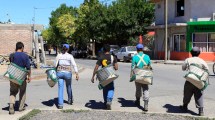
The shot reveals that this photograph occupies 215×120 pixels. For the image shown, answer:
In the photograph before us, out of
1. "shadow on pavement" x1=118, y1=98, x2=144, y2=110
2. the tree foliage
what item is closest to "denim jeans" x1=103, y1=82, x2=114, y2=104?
"shadow on pavement" x1=118, y1=98, x2=144, y2=110

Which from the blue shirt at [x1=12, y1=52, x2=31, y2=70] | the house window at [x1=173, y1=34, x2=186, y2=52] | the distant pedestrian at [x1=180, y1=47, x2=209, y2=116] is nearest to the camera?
the distant pedestrian at [x1=180, y1=47, x2=209, y2=116]

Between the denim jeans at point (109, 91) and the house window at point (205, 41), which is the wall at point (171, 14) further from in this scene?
the denim jeans at point (109, 91)

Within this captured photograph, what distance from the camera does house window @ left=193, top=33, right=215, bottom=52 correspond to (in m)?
36.8

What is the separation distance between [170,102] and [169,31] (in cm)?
2996

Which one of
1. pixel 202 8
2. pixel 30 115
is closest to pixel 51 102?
pixel 30 115

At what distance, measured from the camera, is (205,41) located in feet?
122

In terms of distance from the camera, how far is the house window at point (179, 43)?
127 ft

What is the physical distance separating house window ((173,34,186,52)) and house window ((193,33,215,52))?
1.43m

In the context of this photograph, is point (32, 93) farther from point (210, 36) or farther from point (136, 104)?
point (210, 36)

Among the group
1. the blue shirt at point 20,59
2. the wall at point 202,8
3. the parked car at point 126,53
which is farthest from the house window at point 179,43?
the blue shirt at point 20,59

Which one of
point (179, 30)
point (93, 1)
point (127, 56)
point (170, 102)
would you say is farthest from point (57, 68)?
point (93, 1)

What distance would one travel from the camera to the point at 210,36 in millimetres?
36844

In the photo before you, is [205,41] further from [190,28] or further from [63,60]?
[63,60]

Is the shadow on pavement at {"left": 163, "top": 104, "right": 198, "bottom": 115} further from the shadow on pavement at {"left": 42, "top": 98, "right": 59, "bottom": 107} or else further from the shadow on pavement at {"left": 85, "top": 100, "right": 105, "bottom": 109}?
the shadow on pavement at {"left": 42, "top": 98, "right": 59, "bottom": 107}
